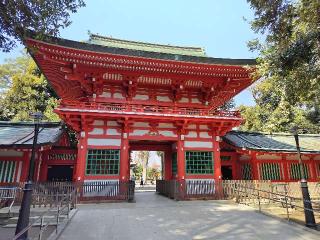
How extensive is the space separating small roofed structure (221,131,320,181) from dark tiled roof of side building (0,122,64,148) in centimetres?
1160

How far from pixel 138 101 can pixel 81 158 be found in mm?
4918

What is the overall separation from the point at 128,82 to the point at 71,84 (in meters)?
3.74

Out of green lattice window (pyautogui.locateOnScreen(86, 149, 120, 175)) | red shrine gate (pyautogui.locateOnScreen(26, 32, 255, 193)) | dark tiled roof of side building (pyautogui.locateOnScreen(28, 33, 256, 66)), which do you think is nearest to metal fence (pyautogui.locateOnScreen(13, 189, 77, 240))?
green lattice window (pyautogui.locateOnScreen(86, 149, 120, 175))

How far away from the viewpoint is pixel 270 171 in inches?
689

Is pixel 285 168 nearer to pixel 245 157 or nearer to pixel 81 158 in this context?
pixel 245 157

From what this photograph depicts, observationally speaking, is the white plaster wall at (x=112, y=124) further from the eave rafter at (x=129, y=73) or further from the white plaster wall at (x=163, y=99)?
the white plaster wall at (x=163, y=99)

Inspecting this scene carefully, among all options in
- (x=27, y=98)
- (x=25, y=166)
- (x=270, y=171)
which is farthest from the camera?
(x=27, y=98)

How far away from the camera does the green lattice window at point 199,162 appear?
15.2 meters

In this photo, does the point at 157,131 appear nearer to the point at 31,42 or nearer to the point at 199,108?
the point at 199,108

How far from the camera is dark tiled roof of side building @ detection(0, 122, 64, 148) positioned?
44.7ft

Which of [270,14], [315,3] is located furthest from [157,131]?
[315,3]

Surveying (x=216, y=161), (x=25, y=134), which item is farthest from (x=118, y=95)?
(x=216, y=161)

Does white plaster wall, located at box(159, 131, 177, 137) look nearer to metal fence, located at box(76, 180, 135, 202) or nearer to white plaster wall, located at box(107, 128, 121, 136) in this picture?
white plaster wall, located at box(107, 128, 121, 136)

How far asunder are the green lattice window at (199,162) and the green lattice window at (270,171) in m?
4.37
